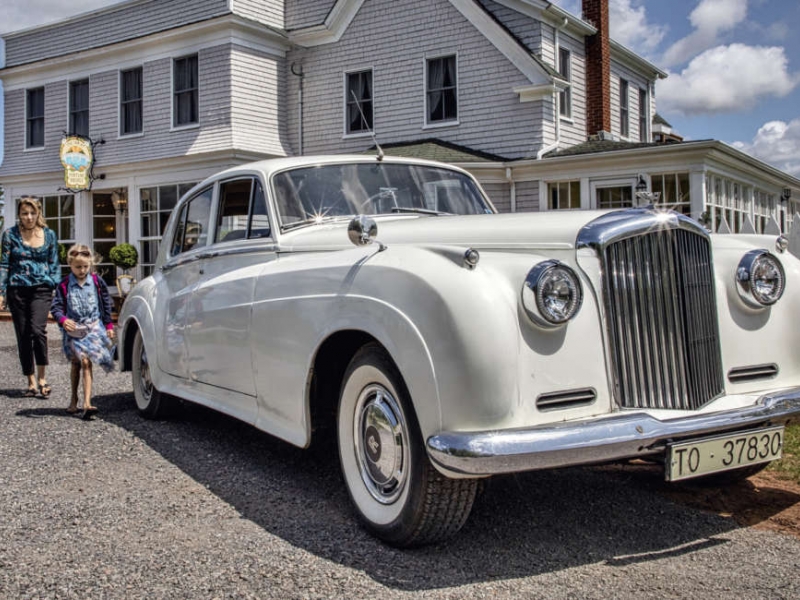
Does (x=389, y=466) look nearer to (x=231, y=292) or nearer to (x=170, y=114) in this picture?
(x=231, y=292)

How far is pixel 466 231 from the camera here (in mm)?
3787

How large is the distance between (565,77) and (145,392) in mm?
13567

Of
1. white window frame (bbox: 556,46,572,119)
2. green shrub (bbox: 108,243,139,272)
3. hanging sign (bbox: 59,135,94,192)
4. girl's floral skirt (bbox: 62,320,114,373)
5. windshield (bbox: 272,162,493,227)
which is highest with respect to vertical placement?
white window frame (bbox: 556,46,572,119)

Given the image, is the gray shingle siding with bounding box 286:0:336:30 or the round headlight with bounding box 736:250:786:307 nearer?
the round headlight with bounding box 736:250:786:307

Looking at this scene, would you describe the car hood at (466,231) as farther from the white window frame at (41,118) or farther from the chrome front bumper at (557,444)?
the white window frame at (41,118)

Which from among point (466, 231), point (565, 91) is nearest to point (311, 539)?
point (466, 231)

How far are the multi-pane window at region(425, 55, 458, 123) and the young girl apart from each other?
11.5 meters

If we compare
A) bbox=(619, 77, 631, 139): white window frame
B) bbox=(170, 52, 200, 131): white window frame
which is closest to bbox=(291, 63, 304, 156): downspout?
bbox=(170, 52, 200, 131): white window frame

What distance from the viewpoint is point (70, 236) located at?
2009cm

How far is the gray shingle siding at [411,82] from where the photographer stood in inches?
631

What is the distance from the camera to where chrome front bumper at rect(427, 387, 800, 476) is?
278 cm

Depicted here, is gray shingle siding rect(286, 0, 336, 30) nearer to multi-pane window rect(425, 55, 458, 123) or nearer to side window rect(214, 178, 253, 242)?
multi-pane window rect(425, 55, 458, 123)

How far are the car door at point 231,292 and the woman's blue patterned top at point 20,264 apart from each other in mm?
3030

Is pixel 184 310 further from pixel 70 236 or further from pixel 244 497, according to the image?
pixel 70 236
